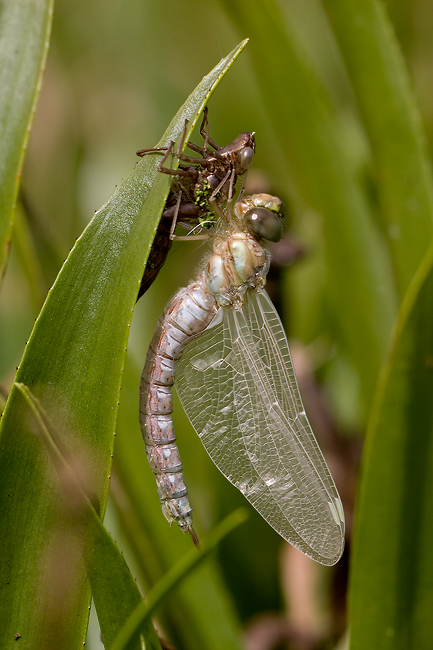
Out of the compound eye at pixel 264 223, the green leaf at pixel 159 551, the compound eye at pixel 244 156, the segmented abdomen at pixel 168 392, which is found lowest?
the green leaf at pixel 159 551

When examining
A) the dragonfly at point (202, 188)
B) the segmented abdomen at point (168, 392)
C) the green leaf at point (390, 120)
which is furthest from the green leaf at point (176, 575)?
the green leaf at point (390, 120)

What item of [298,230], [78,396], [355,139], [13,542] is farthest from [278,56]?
[13,542]

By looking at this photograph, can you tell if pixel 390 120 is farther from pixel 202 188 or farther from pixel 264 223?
pixel 202 188

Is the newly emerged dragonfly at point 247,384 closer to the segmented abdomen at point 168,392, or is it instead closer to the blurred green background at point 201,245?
the segmented abdomen at point 168,392

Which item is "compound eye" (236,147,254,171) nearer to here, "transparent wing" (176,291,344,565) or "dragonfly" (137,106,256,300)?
"dragonfly" (137,106,256,300)

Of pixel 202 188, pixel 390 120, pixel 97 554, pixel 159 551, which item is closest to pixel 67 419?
pixel 97 554

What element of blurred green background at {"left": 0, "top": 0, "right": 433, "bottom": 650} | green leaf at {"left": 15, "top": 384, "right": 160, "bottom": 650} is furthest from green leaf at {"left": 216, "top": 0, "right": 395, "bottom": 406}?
green leaf at {"left": 15, "top": 384, "right": 160, "bottom": 650}
